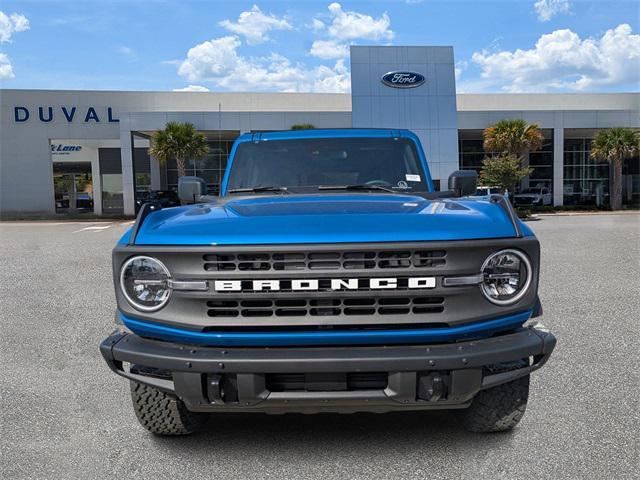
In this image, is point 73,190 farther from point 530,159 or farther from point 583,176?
point 583,176

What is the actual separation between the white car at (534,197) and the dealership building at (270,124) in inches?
68.7

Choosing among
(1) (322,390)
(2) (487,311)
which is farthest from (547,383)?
(1) (322,390)

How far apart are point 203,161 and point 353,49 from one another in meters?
13.1

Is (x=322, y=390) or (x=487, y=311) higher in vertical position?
(x=487, y=311)

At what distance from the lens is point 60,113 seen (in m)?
35.9

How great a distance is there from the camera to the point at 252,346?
2.65 m

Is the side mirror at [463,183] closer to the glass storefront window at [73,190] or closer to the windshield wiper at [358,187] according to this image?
the windshield wiper at [358,187]

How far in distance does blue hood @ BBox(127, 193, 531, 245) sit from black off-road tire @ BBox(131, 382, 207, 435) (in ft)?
3.08

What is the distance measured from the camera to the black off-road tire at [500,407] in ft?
10.3

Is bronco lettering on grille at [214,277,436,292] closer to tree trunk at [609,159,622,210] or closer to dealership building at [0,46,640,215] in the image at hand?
dealership building at [0,46,640,215]

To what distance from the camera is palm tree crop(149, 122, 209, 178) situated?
101 ft

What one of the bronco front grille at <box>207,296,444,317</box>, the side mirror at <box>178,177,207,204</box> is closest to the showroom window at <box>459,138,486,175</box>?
the side mirror at <box>178,177,207,204</box>

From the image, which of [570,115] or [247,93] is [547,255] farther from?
[247,93]

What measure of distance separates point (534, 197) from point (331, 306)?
124 ft
